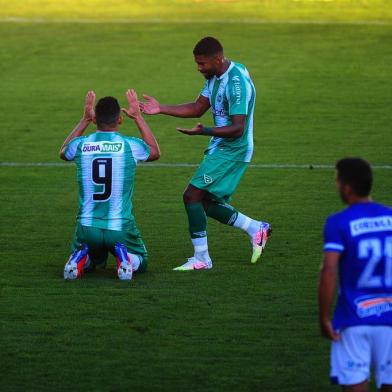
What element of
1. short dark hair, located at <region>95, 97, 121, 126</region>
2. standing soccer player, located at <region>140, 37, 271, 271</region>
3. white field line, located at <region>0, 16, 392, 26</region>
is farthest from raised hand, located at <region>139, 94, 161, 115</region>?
white field line, located at <region>0, 16, 392, 26</region>

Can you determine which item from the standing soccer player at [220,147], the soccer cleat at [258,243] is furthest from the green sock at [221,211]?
the soccer cleat at [258,243]

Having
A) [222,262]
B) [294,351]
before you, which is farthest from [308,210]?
[294,351]

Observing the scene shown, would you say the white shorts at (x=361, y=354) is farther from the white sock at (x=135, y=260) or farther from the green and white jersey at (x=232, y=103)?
the green and white jersey at (x=232, y=103)

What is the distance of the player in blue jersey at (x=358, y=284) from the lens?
21.1 feet

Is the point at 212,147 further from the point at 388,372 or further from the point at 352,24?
the point at 352,24

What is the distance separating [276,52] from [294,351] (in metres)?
16.8

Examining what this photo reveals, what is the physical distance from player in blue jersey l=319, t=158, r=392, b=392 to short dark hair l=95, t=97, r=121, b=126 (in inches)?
163

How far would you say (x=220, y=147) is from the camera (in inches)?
444

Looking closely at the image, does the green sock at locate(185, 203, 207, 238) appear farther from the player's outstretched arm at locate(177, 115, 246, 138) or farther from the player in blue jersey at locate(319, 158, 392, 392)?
the player in blue jersey at locate(319, 158, 392, 392)

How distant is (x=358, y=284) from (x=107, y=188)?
A: 4358mm

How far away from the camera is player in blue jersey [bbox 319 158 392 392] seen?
6441 millimetres

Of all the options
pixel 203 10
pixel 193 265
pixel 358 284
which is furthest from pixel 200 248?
pixel 203 10

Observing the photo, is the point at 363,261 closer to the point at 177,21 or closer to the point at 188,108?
the point at 188,108

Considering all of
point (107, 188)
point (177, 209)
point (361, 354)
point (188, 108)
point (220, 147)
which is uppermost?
point (188, 108)
